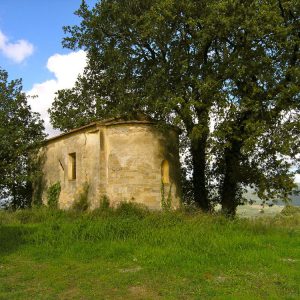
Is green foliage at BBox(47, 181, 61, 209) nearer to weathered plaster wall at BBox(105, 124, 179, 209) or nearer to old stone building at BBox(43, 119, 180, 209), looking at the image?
old stone building at BBox(43, 119, 180, 209)

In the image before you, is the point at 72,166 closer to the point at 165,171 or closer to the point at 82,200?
the point at 82,200

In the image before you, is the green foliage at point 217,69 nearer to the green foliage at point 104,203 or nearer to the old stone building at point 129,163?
the old stone building at point 129,163

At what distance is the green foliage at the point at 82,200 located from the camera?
1862 centimetres

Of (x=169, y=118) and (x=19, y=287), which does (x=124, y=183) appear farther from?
(x=19, y=287)

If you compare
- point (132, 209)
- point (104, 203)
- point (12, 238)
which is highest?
point (104, 203)

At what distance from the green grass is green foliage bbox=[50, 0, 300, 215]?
356 centimetres

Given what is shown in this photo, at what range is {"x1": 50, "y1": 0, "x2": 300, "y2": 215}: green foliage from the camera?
15516 millimetres

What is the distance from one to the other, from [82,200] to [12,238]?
580cm

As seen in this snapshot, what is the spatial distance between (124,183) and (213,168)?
8.33 meters

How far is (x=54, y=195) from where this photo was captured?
21.2 metres

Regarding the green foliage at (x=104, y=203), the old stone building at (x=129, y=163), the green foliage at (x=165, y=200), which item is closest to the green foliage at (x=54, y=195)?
the old stone building at (x=129, y=163)

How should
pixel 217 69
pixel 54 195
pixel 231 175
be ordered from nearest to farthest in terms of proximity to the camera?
pixel 217 69 → pixel 231 175 → pixel 54 195

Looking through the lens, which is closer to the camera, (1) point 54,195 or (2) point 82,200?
(2) point 82,200

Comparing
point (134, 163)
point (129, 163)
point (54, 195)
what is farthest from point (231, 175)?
point (54, 195)
